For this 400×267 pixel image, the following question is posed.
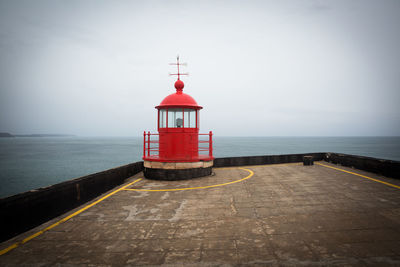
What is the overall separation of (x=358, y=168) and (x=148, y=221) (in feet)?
36.7

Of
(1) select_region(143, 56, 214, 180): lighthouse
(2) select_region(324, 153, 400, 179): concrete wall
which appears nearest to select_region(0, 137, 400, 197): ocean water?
(1) select_region(143, 56, 214, 180): lighthouse

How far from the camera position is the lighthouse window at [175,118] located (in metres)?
9.80

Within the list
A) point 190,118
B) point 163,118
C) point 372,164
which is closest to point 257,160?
point 372,164

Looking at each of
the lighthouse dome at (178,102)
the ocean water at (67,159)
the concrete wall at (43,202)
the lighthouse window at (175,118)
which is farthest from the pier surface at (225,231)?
the ocean water at (67,159)

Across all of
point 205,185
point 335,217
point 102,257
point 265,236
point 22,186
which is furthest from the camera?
point 22,186

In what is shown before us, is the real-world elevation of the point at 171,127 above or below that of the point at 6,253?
above

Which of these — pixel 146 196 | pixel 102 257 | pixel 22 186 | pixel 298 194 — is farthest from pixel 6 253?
pixel 22 186

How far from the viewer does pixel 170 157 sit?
9.65 meters

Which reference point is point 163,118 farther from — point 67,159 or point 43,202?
point 67,159

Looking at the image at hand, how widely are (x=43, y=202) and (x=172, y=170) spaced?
5085 mm

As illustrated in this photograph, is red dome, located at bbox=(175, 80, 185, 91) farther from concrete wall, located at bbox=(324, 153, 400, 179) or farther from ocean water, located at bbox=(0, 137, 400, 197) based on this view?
ocean water, located at bbox=(0, 137, 400, 197)

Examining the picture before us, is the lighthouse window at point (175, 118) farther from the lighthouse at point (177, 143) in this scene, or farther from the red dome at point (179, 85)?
the red dome at point (179, 85)

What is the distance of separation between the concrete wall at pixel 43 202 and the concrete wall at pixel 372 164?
38.0 ft

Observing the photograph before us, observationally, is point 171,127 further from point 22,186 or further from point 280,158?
point 22,186
